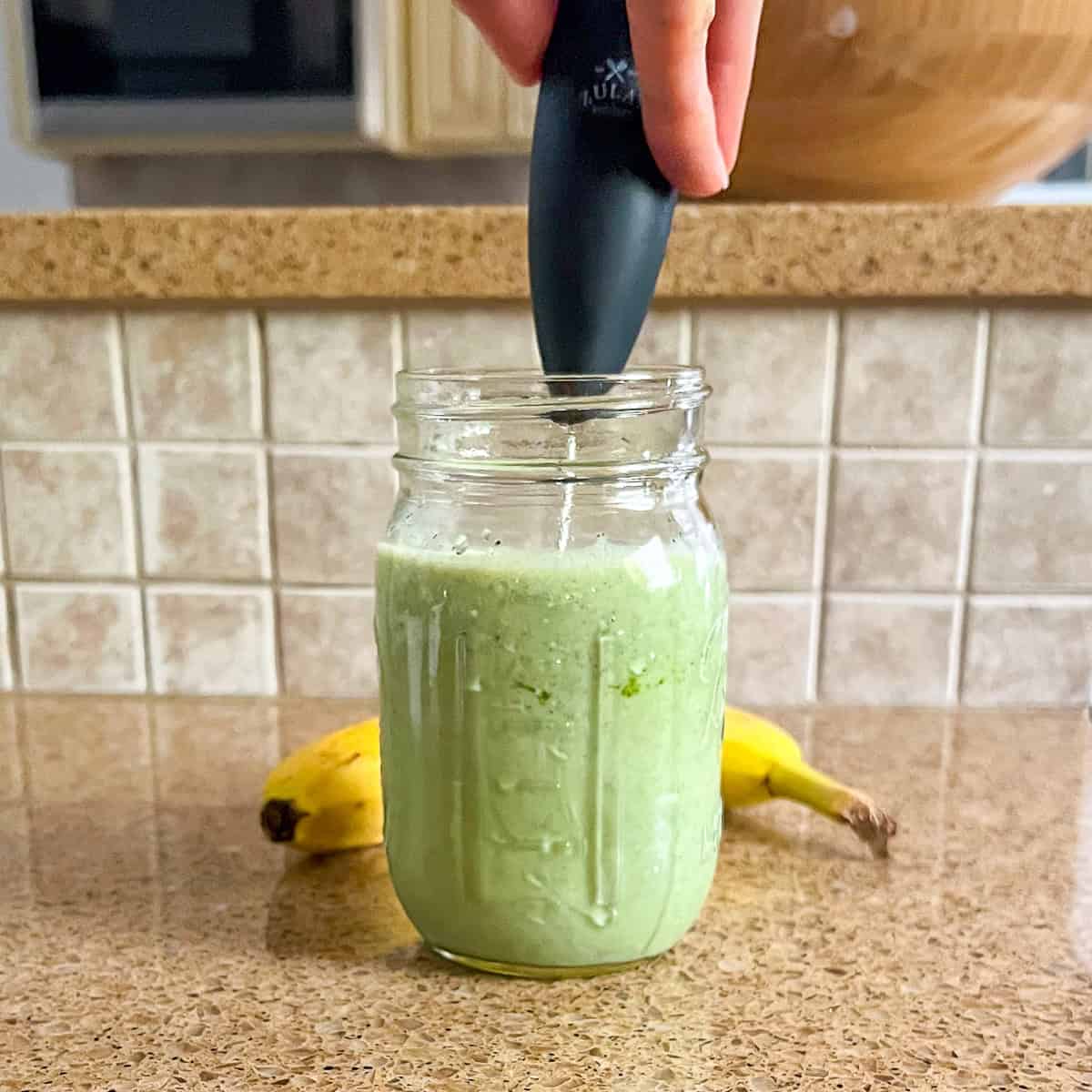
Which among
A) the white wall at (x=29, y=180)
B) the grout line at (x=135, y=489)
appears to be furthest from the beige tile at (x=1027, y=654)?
the white wall at (x=29, y=180)

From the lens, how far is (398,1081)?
1.16 feet

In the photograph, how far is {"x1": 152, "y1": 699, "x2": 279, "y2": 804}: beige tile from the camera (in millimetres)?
612

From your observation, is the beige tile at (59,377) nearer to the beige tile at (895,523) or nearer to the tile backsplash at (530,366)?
the tile backsplash at (530,366)

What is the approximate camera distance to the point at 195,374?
0.72 metres

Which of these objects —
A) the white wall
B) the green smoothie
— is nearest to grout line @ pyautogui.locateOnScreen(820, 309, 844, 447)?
the green smoothie

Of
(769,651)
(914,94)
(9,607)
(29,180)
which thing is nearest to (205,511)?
(9,607)

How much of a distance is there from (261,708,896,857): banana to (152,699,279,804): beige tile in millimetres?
97

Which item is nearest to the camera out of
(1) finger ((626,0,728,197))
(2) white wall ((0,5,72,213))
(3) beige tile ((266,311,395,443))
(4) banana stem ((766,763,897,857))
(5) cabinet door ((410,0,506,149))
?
(1) finger ((626,0,728,197))

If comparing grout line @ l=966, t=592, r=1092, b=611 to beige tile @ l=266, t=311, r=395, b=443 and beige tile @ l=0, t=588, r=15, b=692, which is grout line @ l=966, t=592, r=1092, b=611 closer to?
beige tile @ l=266, t=311, r=395, b=443

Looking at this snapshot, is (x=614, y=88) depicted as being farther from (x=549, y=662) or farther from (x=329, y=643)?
(x=329, y=643)

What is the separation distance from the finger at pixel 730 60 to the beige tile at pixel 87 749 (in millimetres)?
467

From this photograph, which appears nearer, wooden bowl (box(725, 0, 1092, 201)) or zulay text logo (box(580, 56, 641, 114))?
zulay text logo (box(580, 56, 641, 114))

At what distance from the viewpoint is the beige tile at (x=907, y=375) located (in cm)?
69

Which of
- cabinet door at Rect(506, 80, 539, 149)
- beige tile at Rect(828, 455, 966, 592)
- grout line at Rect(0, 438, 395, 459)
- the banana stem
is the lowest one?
the banana stem
